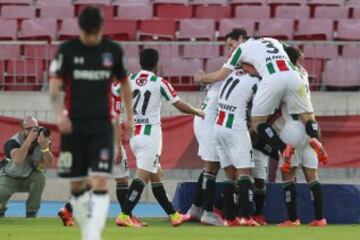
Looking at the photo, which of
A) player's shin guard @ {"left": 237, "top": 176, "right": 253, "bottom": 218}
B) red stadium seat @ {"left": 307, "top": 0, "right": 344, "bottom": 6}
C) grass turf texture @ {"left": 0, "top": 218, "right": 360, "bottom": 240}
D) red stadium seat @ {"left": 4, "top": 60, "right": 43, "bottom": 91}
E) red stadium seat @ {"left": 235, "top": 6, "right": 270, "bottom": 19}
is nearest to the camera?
grass turf texture @ {"left": 0, "top": 218, "right": 360, "bottom": 240}

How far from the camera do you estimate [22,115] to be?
21234 millimetres

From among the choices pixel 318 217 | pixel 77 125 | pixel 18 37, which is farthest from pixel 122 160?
pixel 18 37

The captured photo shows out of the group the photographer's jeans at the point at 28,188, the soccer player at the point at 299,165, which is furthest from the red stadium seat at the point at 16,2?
the soccer player at the point at 299,165

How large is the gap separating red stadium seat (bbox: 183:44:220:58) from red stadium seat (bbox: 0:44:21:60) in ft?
10.2

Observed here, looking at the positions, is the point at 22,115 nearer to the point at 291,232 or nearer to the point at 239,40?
the point at 239,40

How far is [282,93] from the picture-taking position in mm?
14500

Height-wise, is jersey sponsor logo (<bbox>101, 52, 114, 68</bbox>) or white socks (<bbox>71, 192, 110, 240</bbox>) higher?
jersey sponsor logo (<bbox>101, 52, 114, 68</bbox>)

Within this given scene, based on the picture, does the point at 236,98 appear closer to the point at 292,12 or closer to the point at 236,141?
the point at 236,141

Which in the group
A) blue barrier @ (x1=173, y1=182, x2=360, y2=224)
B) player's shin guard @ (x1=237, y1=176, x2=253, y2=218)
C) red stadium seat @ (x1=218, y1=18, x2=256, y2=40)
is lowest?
blue barrier @ (x1=173, y1=182, x2=360, y2=224)

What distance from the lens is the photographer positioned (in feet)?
54.7

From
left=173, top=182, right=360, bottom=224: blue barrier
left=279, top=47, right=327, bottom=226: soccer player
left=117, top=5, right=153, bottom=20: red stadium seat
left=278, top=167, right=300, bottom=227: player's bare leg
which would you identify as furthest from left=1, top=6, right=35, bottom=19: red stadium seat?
left=278, top=167, right=300, bottom=227: player's bare leg

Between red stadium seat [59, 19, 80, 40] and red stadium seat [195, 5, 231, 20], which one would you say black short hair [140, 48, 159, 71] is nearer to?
red stadium seat [59, 19, 80, 40]

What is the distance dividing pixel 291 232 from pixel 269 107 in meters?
1.82

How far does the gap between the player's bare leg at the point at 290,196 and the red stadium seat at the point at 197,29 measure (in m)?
9.32
